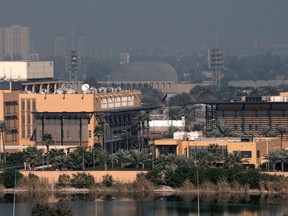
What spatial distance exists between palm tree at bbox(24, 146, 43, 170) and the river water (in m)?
3.79

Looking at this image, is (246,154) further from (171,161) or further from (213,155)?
(171,161)

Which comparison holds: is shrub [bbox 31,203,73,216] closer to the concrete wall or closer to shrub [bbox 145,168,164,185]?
shrub [bbox 145,168,164,185]

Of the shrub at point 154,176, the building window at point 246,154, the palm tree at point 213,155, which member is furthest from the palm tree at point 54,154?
the building window at point 246,154

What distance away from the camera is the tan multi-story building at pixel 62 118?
6506 cm

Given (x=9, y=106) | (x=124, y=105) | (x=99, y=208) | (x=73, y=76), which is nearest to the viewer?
(x=99, y=208)

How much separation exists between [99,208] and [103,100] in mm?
17489

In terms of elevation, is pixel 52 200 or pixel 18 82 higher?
pixel 18 82

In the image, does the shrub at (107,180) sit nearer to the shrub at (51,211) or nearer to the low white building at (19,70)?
the shrub at (51,211)

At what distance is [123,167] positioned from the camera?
189 ft

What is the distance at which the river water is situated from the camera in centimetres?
4903

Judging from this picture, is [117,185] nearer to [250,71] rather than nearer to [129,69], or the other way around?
[129,69]

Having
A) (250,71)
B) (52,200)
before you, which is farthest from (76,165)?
(250,71)

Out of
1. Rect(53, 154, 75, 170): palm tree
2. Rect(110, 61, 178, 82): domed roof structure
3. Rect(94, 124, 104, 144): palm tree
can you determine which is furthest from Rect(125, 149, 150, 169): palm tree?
Rect(110, 61, 178, 82): domed roof structure

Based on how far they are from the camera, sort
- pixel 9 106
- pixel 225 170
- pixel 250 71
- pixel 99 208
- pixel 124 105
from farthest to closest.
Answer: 1. pixel 250 71
2. pixel 124 105
3. pixel 9 106
4. pixel 225 170
5. pixel 99 208
